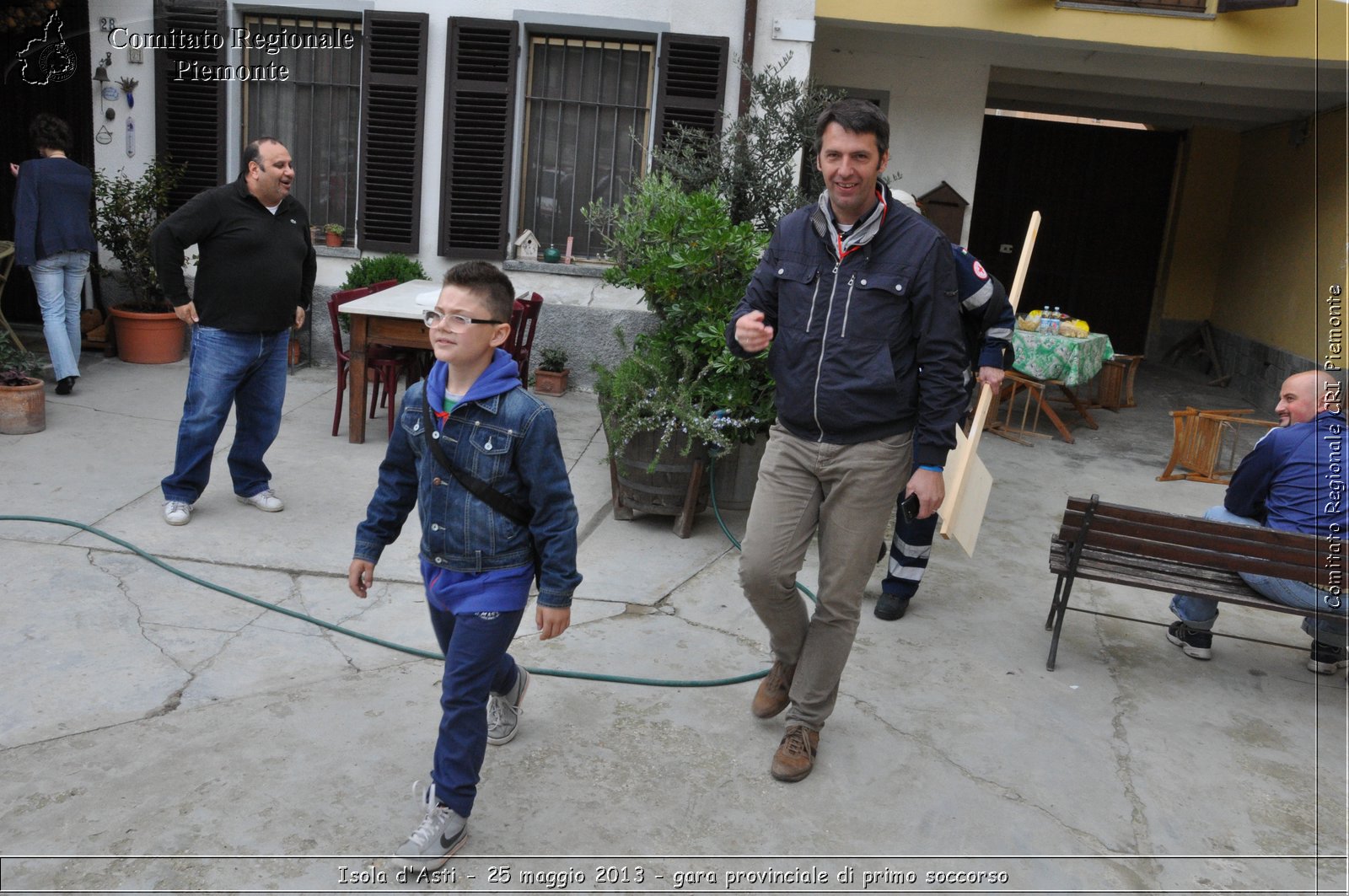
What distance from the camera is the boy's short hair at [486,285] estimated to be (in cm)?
295

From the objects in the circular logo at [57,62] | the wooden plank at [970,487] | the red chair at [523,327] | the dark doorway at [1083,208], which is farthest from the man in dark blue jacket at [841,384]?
the dark doorway at [1083,208]

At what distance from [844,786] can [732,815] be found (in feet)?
1.40

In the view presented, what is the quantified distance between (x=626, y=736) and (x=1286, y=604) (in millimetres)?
2706

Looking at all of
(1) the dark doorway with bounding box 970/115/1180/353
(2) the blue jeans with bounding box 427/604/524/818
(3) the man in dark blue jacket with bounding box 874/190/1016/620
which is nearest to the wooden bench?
(3) the man in dark blue jacket with bounding box 874/190/1016/620

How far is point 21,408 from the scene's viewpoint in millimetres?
6602

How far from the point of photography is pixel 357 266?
864 centimetres

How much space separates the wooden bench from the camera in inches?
172

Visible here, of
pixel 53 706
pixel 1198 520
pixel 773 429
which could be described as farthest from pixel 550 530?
pixel 1198 520

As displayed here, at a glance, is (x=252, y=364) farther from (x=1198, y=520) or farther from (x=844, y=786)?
(x=1198, y=520)

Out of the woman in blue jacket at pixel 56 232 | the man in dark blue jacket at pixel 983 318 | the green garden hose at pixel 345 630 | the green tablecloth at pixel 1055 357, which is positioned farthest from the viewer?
the green tablecloth at pixel 1055 357

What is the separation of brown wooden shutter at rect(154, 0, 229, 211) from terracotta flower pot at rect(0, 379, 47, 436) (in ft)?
9.19

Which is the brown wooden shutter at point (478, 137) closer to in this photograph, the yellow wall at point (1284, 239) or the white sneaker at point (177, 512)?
the white sneaker at point (177, 512)

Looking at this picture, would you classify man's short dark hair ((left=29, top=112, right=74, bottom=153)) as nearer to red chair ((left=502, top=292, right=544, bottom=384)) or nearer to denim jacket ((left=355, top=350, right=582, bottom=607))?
red chair ((left=502, top=292, right=544, bottom=384))

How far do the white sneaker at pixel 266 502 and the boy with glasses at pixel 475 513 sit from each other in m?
2.95
